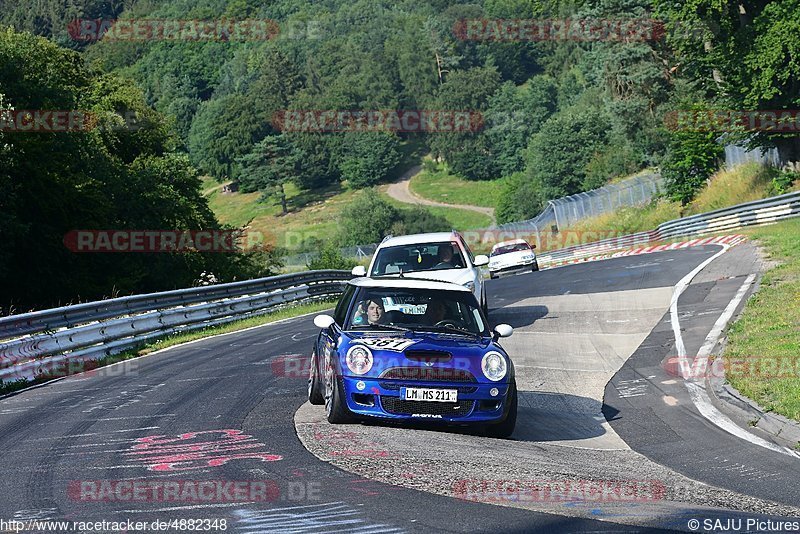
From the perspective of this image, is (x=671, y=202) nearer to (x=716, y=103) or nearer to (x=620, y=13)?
(x=716, y=103)

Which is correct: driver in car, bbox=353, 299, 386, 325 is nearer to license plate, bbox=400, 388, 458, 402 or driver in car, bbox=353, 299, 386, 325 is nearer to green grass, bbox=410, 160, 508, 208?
license plate, bbox=400, 388, 458, 402

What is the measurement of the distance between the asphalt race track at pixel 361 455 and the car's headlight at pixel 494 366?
24.9 inches

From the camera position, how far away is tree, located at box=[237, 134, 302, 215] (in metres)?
149

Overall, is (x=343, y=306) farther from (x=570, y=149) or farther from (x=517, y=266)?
(x=570, y=149)

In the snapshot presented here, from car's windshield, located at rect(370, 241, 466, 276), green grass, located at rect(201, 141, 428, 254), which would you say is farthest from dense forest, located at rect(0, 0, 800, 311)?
car's windshield, located at rect(370, 241, 466, 276)

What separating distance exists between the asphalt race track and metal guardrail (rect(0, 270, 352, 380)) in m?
0.91

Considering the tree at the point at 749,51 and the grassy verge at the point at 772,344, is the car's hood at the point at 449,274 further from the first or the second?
the tree at the point at 749,51

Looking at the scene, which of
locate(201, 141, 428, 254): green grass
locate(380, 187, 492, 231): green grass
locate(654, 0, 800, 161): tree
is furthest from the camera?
locate(201, 141, 428, 254): green grass

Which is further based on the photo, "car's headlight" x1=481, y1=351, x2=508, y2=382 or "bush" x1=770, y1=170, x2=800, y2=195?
"bush" x1=770, y1=170, x2=800, y2=195

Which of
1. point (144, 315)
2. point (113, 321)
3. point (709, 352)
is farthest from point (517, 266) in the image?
point (709, 352)

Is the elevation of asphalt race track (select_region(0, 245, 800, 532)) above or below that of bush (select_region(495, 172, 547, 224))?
above

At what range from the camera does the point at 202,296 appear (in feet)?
80.7

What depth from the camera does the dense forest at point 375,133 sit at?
107ft

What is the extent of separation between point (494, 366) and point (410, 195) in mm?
132002
